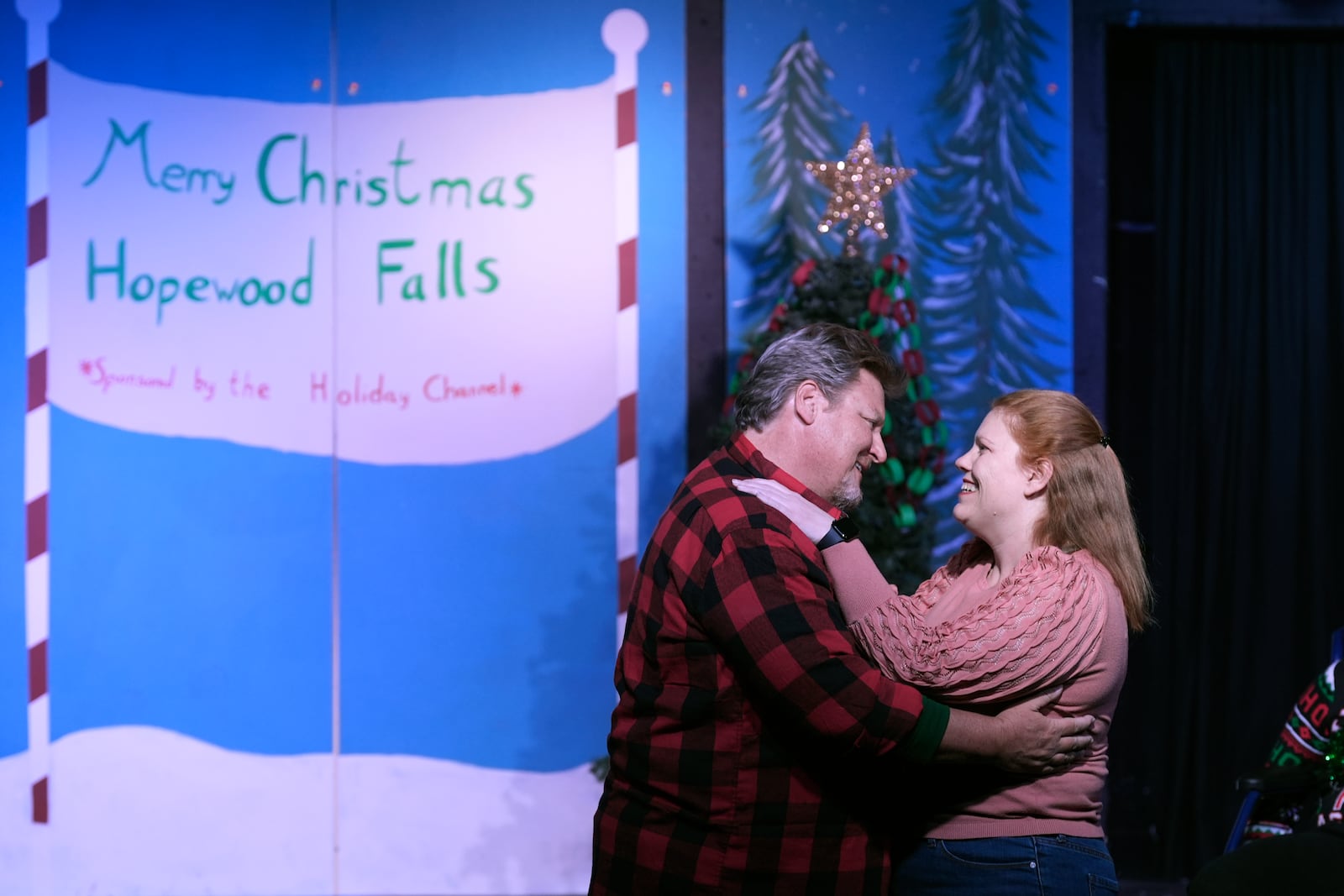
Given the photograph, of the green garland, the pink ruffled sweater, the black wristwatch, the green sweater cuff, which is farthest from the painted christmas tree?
the green sweater cuff

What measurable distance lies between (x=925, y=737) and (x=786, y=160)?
2.42 metres

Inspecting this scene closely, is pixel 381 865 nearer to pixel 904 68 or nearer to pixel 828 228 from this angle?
pixel 828 228

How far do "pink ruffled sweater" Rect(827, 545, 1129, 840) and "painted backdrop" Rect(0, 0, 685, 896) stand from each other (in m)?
1.98

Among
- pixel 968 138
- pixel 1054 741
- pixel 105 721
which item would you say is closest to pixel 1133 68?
pixel 968 138

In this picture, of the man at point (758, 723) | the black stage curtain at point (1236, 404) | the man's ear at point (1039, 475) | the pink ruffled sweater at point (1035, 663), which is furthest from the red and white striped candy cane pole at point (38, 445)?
the black stage curtain at point (1236, 404)

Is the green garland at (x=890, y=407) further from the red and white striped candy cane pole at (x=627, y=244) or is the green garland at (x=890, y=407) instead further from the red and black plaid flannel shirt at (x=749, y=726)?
the red and black plaid flannel shirt at (x=749, y=726)

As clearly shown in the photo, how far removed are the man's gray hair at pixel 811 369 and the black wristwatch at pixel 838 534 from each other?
0.72 ft

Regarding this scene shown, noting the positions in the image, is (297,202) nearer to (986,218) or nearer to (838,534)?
(986,218)

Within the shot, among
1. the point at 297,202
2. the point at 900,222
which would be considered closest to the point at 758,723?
the point at 900,222

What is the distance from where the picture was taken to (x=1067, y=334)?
11.9ft

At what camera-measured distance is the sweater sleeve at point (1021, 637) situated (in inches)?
63.1

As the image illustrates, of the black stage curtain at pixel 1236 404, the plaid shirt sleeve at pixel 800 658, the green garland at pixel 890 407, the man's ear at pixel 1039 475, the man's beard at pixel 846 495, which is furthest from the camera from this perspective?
the black stage curtain at pixel 1236 404

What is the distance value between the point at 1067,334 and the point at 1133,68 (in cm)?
97

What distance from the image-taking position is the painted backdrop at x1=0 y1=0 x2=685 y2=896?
11.8 feet
